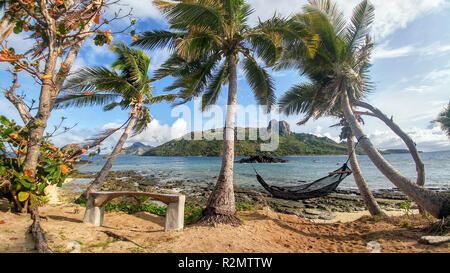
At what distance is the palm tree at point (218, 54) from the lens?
3.99 m

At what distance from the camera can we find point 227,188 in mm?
4184

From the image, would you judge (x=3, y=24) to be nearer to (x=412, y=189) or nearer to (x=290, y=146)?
(x=412, y=189)

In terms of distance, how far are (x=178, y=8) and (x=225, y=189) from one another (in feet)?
11.8

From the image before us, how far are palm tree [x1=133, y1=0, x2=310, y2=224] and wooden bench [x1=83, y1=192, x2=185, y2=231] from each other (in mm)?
637

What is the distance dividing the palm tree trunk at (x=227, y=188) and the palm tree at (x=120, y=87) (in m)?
2.99

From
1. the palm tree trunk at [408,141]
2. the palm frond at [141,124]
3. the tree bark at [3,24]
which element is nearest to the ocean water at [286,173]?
the palm frond at [141,124]

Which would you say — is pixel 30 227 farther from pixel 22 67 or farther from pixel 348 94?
pixel 348 94

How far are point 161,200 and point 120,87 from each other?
4724 mm

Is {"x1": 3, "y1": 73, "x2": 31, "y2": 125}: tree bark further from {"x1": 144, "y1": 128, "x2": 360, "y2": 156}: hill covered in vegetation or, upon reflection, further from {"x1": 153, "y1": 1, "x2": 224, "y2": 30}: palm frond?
{"x1": 144, "y1": 128, "x2": 360, "y2": 156}: hill covered in vegetation

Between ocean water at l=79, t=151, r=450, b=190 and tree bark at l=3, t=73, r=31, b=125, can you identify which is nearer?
tree bark at l=3, t=73, r=31, b=125

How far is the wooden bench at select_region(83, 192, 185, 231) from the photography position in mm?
3506

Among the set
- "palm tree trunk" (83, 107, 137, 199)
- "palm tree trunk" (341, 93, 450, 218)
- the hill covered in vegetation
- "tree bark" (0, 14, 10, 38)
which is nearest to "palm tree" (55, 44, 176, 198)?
"palm tree trunk" (83, 107, 137, 199)

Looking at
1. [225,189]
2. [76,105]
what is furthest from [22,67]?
[76,105]
